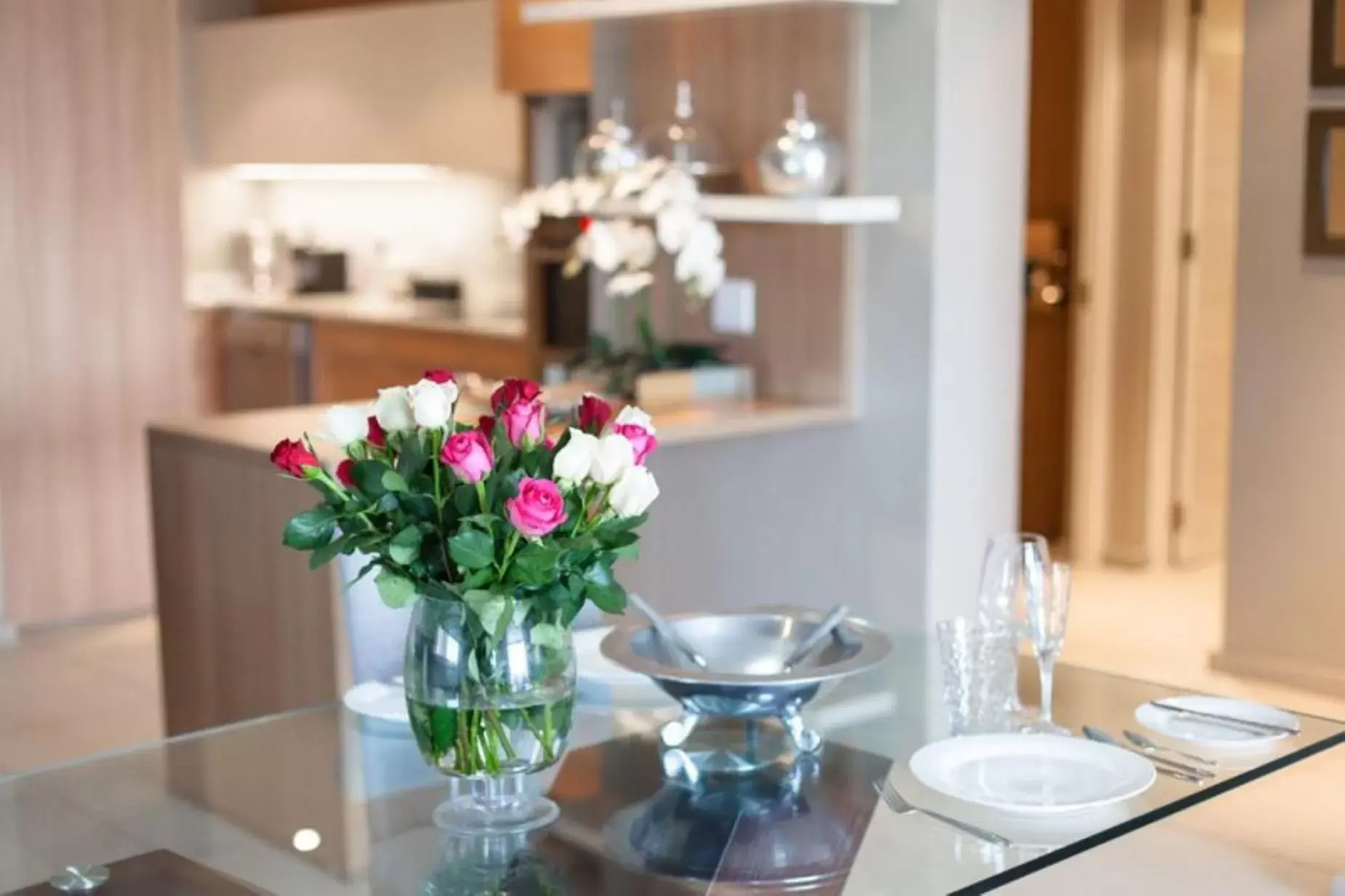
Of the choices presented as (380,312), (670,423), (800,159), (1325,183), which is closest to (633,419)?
(670,423)

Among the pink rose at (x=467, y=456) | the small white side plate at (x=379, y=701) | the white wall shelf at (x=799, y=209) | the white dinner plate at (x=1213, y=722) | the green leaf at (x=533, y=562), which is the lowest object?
the white dinner plate at (x=1213, y=722)

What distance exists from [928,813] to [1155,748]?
0.39 m

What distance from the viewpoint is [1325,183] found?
477 cm

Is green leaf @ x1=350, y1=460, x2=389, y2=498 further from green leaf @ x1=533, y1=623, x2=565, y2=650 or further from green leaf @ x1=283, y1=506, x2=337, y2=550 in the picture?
green leaf @ x1=533, y1=623, x2=565, y2=650

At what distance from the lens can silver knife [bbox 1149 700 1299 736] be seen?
224 cm

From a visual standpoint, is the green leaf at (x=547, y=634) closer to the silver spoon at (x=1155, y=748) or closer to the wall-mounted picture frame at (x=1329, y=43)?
the silver spoon at (x=1155, y=748)

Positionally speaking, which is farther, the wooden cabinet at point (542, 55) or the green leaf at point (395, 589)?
the wooden cabinet at point (542, 55)

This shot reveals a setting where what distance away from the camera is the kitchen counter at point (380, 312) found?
661 centimetres

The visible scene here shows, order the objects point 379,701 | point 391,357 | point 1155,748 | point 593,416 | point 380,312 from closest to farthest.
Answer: point 593,416 → point 1155,748 → point 379,701 → point 391,357 → point 380,312

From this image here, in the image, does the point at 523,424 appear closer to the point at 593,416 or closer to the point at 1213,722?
the point at 593,416

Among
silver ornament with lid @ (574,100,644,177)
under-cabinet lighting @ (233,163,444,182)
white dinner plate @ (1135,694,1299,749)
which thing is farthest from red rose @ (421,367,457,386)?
under-cabinet lighting @ (233,163,444,182)

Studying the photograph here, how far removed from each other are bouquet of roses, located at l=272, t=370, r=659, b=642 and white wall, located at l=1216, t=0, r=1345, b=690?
3493 mm

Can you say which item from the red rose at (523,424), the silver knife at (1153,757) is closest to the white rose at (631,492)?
the red rose at (523,424)

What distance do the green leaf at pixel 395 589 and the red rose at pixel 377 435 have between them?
13 cm
